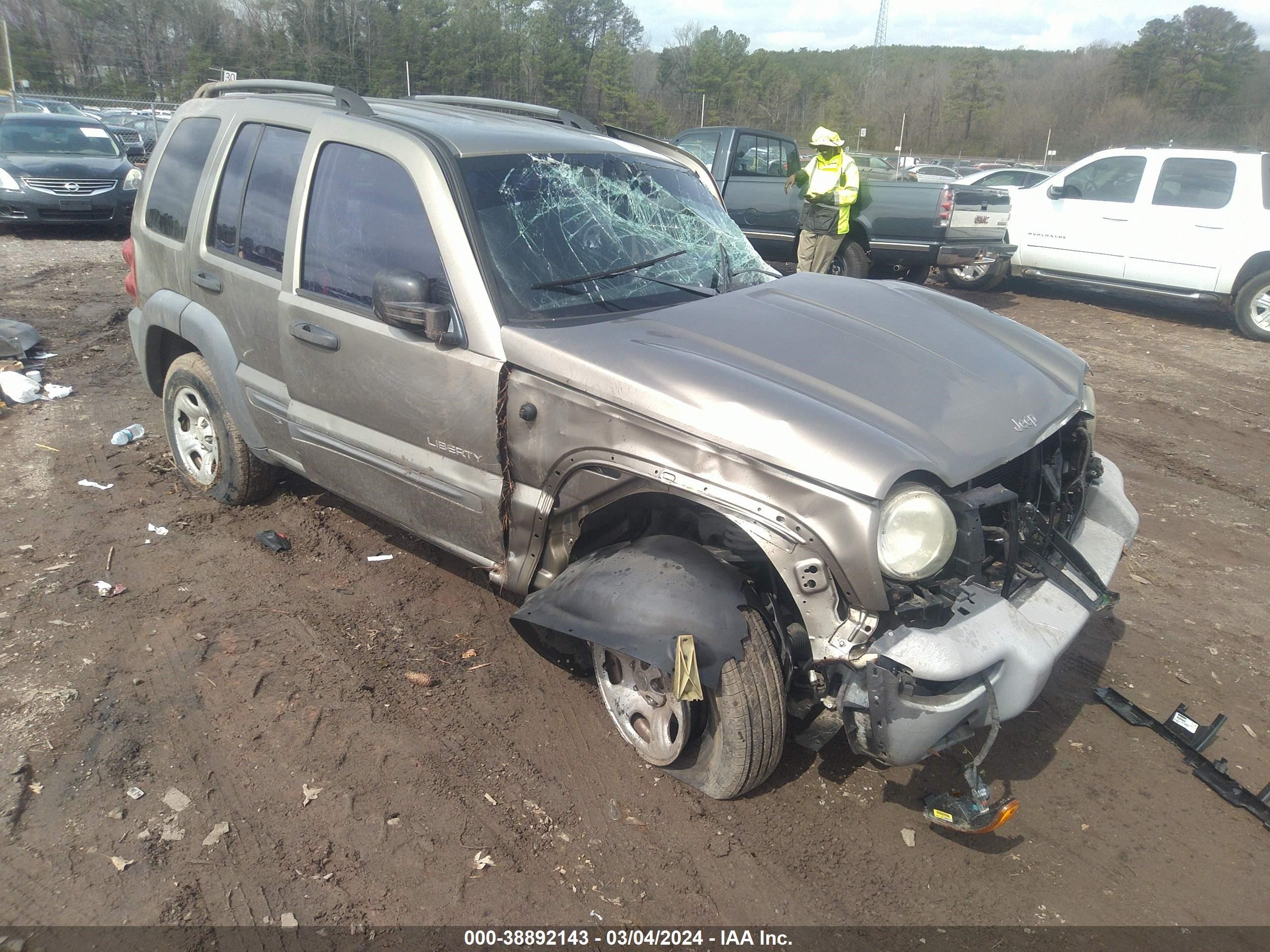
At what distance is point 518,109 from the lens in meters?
4.80

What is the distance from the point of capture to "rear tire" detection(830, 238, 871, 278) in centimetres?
1098

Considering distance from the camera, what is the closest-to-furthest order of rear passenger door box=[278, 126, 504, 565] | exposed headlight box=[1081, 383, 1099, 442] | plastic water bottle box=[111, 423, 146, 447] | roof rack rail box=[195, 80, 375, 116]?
rear passenger door box=[278, 126, 504, 565], exposed headlight box=[1081, 383, 1099, 442], roof rack rail box=[195, 80, 375, 116], plastic water bottle box=[111, 423, 146, 447]

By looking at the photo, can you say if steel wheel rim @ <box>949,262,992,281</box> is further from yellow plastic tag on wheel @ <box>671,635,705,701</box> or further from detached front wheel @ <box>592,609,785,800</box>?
yellow plastic tag on wheel @ <box>671,635,705,701</box>

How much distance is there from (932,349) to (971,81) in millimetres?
57991

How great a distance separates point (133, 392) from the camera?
21.9 feet

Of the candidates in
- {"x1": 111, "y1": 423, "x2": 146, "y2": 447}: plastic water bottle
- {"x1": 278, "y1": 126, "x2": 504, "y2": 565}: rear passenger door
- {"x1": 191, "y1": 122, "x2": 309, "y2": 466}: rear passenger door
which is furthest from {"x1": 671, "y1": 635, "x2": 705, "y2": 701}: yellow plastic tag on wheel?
{"x1": 111, "y1": 423, "x2": 146, "y2": 447}: plastic water bottle

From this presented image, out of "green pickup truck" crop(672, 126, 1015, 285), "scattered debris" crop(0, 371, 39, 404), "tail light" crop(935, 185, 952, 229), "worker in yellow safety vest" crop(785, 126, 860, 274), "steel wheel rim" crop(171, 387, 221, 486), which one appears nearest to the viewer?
"steel wheel rim" crop(171, 387, 221, 486)

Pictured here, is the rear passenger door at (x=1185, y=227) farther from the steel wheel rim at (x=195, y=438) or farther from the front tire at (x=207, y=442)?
the steel wheel rim at (x=195, y=438)

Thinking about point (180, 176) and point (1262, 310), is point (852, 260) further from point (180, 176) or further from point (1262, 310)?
point (180, 176)

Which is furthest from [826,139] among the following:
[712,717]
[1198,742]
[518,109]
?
[712,717]

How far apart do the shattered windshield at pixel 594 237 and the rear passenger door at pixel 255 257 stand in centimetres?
106

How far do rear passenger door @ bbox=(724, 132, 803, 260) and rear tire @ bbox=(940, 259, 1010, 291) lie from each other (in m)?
2.53

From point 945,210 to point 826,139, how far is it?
2023 millimetres

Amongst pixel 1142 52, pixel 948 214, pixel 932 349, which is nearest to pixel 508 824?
pixel 932 349
